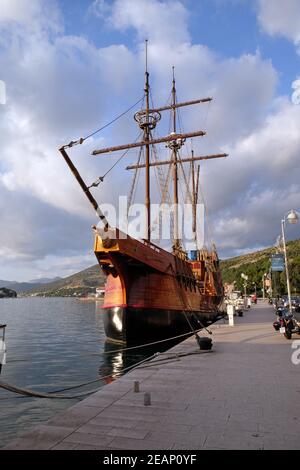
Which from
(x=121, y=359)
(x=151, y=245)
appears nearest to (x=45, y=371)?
(x=121, y=359)

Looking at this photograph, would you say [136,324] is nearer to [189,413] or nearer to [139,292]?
[139,292]

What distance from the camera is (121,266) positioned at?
866 inches

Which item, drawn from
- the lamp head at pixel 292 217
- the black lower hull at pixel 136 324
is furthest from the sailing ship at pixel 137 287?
the lamp head at pixel 292 217

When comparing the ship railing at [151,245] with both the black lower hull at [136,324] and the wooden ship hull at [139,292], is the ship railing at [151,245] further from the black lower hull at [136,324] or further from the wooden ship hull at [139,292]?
the black lower hull at [136,324]

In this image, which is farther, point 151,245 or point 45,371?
point 151,245

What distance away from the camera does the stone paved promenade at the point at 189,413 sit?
16.9 ft

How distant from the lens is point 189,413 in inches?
254

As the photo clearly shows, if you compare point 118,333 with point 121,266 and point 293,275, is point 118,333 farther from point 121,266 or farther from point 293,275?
point 293,275

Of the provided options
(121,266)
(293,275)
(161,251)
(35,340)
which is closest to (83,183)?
(121,266)

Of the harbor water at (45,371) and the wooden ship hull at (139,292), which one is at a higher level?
the wooden ship hull at (139,292)

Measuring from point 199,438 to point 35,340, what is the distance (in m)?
26.8

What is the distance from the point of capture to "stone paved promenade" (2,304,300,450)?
16.9ft

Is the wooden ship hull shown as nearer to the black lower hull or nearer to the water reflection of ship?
the black lower hull

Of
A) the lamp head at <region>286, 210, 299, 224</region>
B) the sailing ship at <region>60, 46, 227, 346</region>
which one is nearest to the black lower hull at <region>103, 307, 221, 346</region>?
the sailing ship at <region>60, 46, 227, 346</region>
